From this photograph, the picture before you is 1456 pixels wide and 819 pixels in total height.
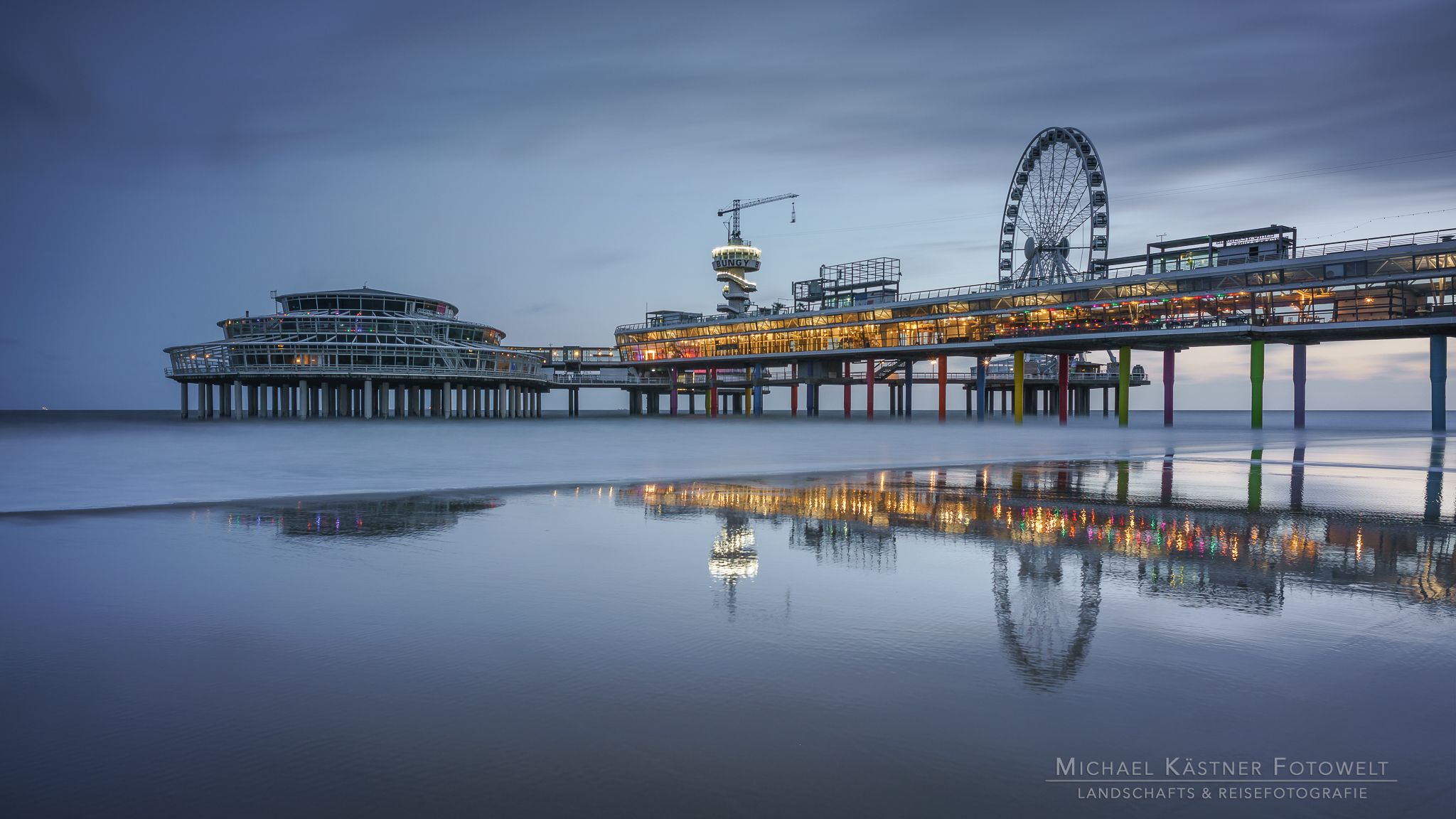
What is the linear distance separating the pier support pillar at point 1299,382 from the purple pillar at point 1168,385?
835cm

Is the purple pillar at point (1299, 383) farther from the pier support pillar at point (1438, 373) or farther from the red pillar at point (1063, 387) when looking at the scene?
the red pillar at point (1063, 387)

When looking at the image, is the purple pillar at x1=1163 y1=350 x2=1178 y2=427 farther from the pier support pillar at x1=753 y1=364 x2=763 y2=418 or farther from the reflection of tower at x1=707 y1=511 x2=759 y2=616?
the reflection of tower at x1=707 y1=511 x2=759 y2=616

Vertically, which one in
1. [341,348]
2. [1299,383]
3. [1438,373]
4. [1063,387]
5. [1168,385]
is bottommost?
[1063,387]

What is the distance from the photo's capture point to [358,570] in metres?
9.16

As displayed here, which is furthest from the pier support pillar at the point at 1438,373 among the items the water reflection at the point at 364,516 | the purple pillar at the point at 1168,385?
the water reflection at the point at 364,516

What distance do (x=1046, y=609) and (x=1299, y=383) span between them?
214 feet

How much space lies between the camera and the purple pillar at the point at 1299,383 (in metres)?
59.4

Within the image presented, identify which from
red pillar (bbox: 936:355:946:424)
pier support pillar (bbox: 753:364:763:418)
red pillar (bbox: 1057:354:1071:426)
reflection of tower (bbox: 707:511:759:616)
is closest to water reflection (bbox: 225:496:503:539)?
reflection of tower (bbox: 707:511:759:616)

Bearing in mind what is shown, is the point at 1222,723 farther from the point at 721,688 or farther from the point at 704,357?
the point at 704,357

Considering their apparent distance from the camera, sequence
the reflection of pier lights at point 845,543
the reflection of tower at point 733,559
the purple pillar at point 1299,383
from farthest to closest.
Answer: the purple pillar at point 1299,383 → the reflection of pier lights at point 845,543 → the reflection of tower at point 733,559

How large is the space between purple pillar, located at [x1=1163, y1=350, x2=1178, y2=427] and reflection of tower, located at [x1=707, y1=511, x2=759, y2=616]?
64344 millimetres

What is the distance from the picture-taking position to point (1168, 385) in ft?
220

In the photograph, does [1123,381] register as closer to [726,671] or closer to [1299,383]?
[1299,383]

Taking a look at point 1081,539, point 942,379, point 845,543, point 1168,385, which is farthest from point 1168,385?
point 845,543
